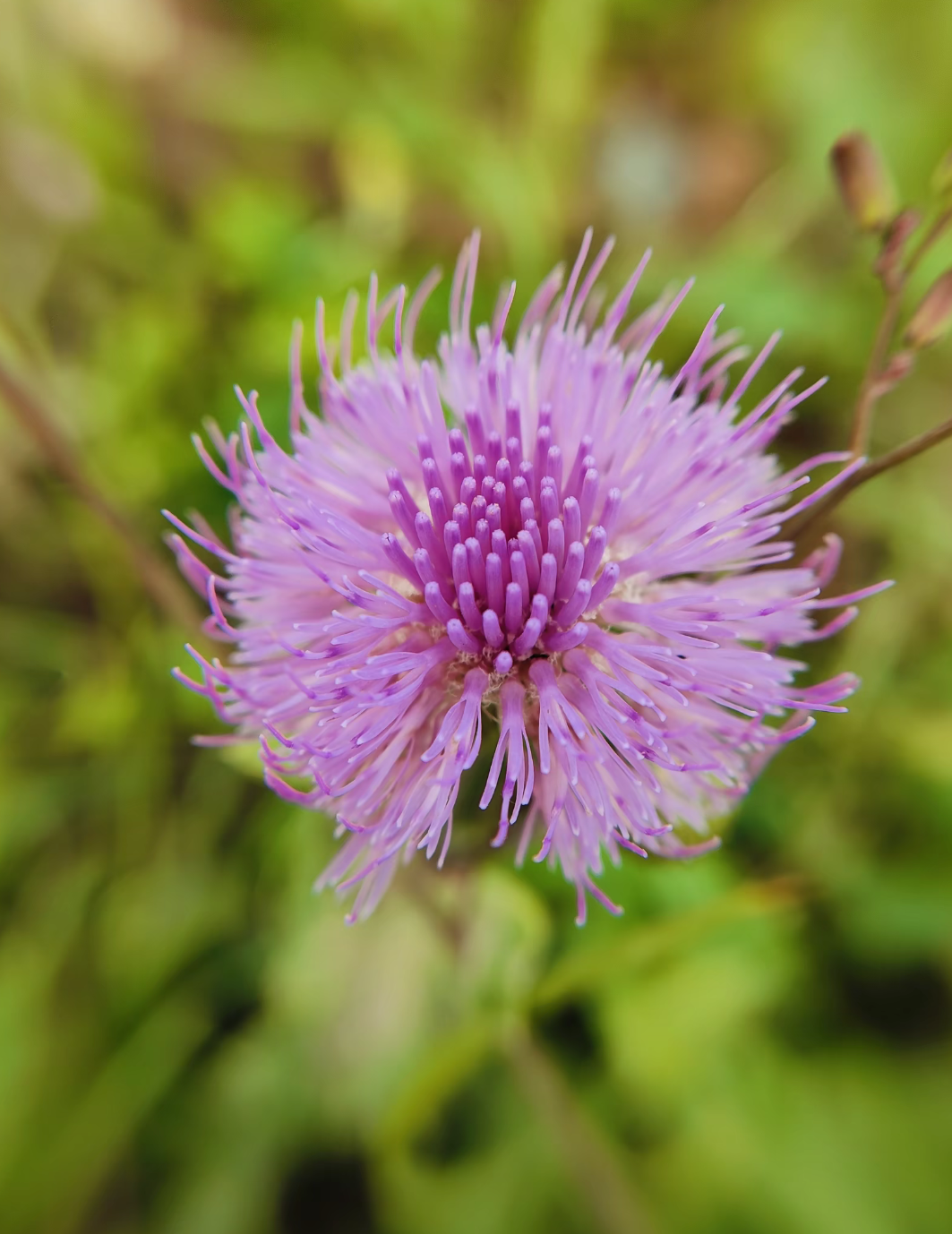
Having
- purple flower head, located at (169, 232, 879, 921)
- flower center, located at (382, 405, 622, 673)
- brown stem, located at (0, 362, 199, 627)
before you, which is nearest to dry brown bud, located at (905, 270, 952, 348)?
purple flower head, located at (169, 232, 879, 921)

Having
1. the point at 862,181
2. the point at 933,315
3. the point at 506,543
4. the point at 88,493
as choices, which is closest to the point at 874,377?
the point at 933,315

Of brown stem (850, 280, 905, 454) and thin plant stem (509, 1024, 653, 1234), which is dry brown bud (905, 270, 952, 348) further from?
thin plant stem (509, 1024, 653, 1234)

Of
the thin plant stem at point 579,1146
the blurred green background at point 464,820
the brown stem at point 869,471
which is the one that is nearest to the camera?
the brown stem at point 869,471

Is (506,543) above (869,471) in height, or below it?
below

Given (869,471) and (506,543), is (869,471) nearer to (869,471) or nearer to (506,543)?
(869,471)

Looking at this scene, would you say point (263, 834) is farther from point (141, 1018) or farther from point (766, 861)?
point (766, 861)

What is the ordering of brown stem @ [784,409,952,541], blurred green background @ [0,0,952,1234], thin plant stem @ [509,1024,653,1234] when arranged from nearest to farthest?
brown stem @ [784,409,952,541], thin plant stem @ [509,1024,653,1234], blurred green background @ [0,0,952,1234]

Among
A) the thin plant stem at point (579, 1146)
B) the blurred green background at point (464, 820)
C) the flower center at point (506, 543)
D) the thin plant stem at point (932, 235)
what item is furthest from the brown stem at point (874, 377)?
the thin plant stem at point (579, 1146)

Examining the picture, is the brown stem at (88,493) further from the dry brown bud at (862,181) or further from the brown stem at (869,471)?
the dry brown bud at (862,181)
